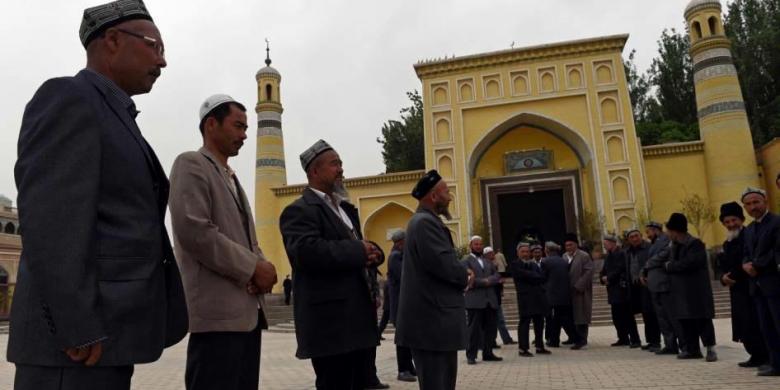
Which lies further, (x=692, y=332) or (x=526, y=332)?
(x=526, y=332)

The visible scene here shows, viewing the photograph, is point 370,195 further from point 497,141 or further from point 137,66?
point 137,66

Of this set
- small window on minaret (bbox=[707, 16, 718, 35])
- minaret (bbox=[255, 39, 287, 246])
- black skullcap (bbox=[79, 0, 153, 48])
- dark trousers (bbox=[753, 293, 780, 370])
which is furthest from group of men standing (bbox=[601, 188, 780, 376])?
minaret (bbox=[255, 39, 287, 246])

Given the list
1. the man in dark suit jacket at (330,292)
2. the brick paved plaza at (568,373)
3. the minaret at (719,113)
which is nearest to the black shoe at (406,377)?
the brick paved plaza at (568,373)

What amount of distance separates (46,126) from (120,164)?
21cm

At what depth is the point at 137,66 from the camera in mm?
1851

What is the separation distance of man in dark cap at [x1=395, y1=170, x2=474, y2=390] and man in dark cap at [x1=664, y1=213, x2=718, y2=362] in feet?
14.1

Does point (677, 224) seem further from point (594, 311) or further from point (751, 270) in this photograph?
point (594, 311)

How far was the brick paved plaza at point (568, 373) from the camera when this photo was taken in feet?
16.6

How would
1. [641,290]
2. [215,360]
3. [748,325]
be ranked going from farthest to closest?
[641,290] < [748,325] < [215,360]

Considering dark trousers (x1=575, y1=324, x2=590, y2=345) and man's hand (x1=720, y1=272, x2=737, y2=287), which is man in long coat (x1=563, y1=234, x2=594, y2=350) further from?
man's hand (x1=720, y1=272, x2=737, y2=287)

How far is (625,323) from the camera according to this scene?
28.4ft

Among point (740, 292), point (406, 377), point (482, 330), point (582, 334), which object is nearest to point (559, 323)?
point (582, 334)

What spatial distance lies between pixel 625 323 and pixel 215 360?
7.88m

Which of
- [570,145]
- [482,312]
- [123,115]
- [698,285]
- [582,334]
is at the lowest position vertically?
[582,334]
